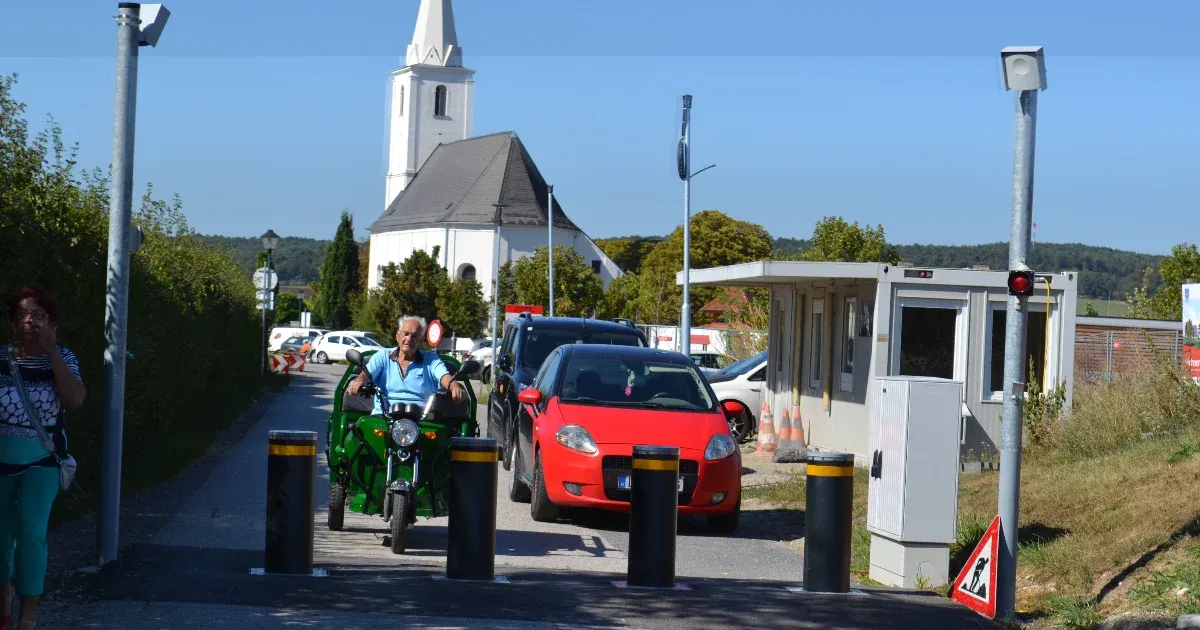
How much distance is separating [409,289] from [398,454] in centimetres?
7652

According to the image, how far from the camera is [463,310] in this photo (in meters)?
84.1

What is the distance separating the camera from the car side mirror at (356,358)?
33.6 ft

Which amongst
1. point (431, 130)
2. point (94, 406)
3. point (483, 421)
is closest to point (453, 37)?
point (431, 130)

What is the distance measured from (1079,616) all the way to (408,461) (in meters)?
4.74

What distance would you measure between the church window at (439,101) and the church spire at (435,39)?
7.49 feet

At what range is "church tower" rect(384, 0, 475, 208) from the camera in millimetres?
104188

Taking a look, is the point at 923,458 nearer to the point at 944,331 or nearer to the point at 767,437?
the point at 944,331

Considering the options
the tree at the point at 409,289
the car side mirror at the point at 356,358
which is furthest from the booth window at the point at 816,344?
the tree at the point at 409,289

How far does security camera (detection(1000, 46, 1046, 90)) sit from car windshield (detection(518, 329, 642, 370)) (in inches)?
422

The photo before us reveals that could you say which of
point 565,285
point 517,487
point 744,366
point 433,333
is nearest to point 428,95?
point 565,285

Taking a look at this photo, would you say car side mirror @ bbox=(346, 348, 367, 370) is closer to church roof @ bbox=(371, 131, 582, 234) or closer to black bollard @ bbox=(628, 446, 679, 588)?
black bollard @ bbox=(628, 446, 679, 588)

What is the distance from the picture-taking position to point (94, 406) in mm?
11891

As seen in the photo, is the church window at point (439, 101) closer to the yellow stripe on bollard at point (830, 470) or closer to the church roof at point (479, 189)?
the church roof at point (479, 189)

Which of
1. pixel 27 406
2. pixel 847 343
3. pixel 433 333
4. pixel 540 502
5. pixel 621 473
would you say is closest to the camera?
pixel 27 406
